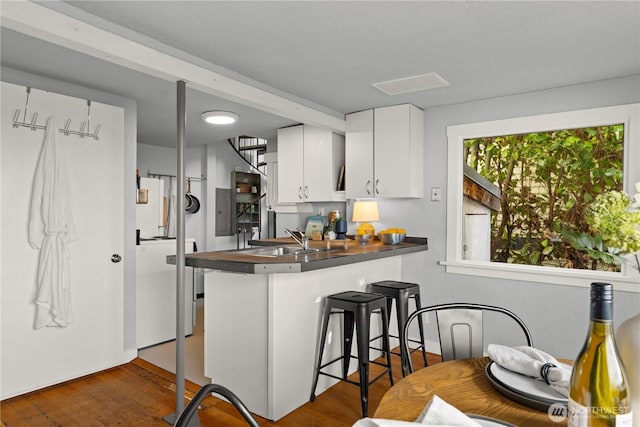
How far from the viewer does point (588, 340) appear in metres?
0.87

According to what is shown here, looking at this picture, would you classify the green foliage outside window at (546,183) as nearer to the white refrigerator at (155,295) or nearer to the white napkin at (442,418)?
the white napkin at (442,418)

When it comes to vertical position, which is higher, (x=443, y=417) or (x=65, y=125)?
(x=65, y=125)

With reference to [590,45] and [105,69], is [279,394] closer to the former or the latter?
[105,69]

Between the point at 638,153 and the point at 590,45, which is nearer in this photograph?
the point at 590,45

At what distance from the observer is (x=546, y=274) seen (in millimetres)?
3316

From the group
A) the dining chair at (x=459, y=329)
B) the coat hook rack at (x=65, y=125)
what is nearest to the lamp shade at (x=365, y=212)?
the dining chair at (x=459, y=329)

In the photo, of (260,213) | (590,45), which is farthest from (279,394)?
(260,213)

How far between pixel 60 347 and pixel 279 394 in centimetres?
170

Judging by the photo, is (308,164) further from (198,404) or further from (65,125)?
(198,404)

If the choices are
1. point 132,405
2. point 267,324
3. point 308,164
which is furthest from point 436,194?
point 132,405

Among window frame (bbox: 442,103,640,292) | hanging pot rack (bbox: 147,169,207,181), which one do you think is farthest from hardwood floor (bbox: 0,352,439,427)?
hanging pot rack (bbox: 147,169,207,181)

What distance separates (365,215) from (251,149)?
10.8ft

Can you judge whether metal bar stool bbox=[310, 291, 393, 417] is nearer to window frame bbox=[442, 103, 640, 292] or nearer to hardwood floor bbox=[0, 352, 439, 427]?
hardwood floor bbox=[0, 352, 439, 427]

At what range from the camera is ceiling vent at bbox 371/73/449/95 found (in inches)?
120
